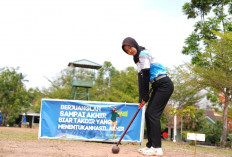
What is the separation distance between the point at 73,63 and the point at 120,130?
54.9ft

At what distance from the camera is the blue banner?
30.6 ft

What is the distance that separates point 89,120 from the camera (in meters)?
9.53

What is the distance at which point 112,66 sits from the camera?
203 feet

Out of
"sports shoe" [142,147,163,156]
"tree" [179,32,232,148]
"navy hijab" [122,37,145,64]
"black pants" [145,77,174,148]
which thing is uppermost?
"tree" [179,32,232,148]

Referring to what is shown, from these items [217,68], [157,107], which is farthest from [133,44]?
[217,68]

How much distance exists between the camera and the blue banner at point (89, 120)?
9328 mm

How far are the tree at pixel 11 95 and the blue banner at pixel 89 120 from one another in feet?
88.2

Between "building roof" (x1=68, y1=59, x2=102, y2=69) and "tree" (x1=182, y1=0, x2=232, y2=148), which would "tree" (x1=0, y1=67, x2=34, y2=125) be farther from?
"tree" (x1=182, y1=0, x2=232, y2=148)

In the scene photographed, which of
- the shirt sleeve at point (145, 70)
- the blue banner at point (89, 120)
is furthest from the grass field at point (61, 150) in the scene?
the blue banner at point (89, 120)

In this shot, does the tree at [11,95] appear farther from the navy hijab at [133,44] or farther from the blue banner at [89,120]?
the navy hijab at [133,44]

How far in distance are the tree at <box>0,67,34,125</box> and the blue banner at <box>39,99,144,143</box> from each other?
26.9 metres

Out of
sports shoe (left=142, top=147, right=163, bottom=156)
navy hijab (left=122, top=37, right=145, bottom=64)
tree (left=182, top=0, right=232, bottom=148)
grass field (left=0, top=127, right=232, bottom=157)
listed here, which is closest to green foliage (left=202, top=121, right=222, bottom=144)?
tree (left=182, top=0, right=232, bottom=148)

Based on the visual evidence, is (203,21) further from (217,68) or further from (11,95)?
(11,95)

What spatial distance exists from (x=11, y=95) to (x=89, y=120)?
2804 centimetres
